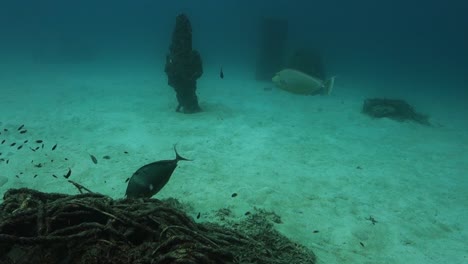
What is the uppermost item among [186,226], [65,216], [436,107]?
[65,216]

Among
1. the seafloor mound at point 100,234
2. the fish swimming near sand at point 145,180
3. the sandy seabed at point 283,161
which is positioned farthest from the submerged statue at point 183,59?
the seafloor mound at point 100,234

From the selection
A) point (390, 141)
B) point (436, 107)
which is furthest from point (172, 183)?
point (436, 107)

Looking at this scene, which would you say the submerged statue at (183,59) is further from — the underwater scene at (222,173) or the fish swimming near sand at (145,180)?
the fish swimming near sand at (145,180)

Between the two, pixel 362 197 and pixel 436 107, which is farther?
pixel 436 107

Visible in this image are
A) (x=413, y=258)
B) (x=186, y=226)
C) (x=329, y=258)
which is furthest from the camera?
(x=413, y=258)

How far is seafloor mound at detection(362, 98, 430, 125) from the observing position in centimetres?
1557

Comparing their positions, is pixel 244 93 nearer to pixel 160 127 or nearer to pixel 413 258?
pixel 160 127

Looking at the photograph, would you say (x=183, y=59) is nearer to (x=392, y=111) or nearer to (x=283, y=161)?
(x=283, y=161)

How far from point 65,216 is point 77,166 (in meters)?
5.39

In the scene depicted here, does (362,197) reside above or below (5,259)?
below

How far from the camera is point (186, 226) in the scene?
11.9 feet

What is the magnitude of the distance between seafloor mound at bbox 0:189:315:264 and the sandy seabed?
240cm

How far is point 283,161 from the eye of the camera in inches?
362

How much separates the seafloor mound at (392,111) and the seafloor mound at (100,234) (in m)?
13.6
